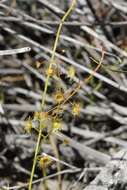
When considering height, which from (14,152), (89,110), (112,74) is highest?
(112,74)

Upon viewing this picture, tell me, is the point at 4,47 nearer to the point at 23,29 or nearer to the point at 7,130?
the point at 23,29

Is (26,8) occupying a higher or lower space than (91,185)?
higher

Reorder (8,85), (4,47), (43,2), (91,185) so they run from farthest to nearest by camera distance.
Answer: (4,47) → (8,85) → (43,2) → (91,185)

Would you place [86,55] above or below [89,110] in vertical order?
above

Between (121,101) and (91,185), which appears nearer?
(91,185)

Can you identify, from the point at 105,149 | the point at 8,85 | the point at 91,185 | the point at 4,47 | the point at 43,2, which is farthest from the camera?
the point at 4,47

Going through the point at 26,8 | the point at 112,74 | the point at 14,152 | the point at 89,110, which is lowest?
the point at 14,152

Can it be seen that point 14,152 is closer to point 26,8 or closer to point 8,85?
point 8,85

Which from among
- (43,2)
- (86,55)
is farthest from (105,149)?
(43,2)

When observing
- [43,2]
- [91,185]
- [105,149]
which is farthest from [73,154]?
[43,2]
